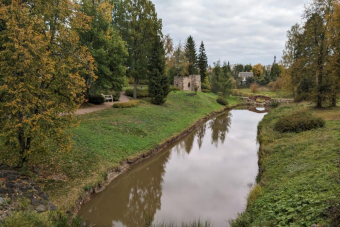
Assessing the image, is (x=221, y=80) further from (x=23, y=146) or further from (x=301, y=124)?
(x=23, y=146)

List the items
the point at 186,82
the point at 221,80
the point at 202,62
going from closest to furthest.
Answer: the point at 186,82, the point at 221,80, the point at 202,62

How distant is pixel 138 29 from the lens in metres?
28.1

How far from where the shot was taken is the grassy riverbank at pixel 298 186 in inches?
228

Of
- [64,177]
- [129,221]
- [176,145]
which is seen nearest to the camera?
[129,221]

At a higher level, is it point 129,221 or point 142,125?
point 142,125

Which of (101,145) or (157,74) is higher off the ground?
(157,74)

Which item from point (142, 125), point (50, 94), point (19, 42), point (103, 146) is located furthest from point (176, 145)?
point (19, 42)

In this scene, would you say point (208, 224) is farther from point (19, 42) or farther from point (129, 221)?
point (19, 42)

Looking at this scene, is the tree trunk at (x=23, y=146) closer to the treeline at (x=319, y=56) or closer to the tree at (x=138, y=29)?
the tree at (x=138, y=29)

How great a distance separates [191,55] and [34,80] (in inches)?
1774

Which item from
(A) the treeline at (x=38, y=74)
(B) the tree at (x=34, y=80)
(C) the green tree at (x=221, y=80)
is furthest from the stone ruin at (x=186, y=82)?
(B) the tree at (x=34, y=80)

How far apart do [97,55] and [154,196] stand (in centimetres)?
1554

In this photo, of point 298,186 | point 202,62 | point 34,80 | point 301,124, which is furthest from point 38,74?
point 202,62

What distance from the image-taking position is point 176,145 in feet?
62.3
